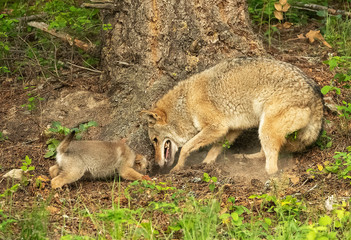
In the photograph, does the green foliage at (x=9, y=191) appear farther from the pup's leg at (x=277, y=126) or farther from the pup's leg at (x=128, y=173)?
the pup's leg at (x=277, y=126)

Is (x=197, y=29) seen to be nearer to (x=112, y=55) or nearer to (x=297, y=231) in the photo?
(x=112, y=55)

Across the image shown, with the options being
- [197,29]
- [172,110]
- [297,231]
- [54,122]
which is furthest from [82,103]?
[297,231]

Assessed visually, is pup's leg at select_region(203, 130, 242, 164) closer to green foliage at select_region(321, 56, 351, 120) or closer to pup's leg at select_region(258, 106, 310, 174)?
pup's leg at select_region(258, 106, 310, 174)

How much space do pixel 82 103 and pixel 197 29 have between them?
2.11m

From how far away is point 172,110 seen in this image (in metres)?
7.23

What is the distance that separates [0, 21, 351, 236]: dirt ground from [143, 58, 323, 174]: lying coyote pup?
33 cm

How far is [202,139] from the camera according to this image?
700 cm

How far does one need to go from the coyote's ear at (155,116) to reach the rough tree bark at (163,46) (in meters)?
0.25

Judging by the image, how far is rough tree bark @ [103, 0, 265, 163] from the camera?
7.26 meters

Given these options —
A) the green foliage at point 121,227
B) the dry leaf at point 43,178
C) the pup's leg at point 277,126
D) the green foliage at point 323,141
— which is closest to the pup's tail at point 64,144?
the dry leaf at point 43,178

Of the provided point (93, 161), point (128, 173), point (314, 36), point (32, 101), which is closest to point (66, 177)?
point (93, 161)

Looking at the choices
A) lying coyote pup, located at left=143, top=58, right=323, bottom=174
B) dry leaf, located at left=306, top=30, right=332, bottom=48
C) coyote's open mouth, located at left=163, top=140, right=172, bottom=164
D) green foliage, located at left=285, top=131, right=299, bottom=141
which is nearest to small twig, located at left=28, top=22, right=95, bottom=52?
lying coyote pup, located at left=143, top=58, right=323, bottom=174

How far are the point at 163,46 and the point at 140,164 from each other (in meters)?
1.76

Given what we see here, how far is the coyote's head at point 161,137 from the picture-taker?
7.10 m
